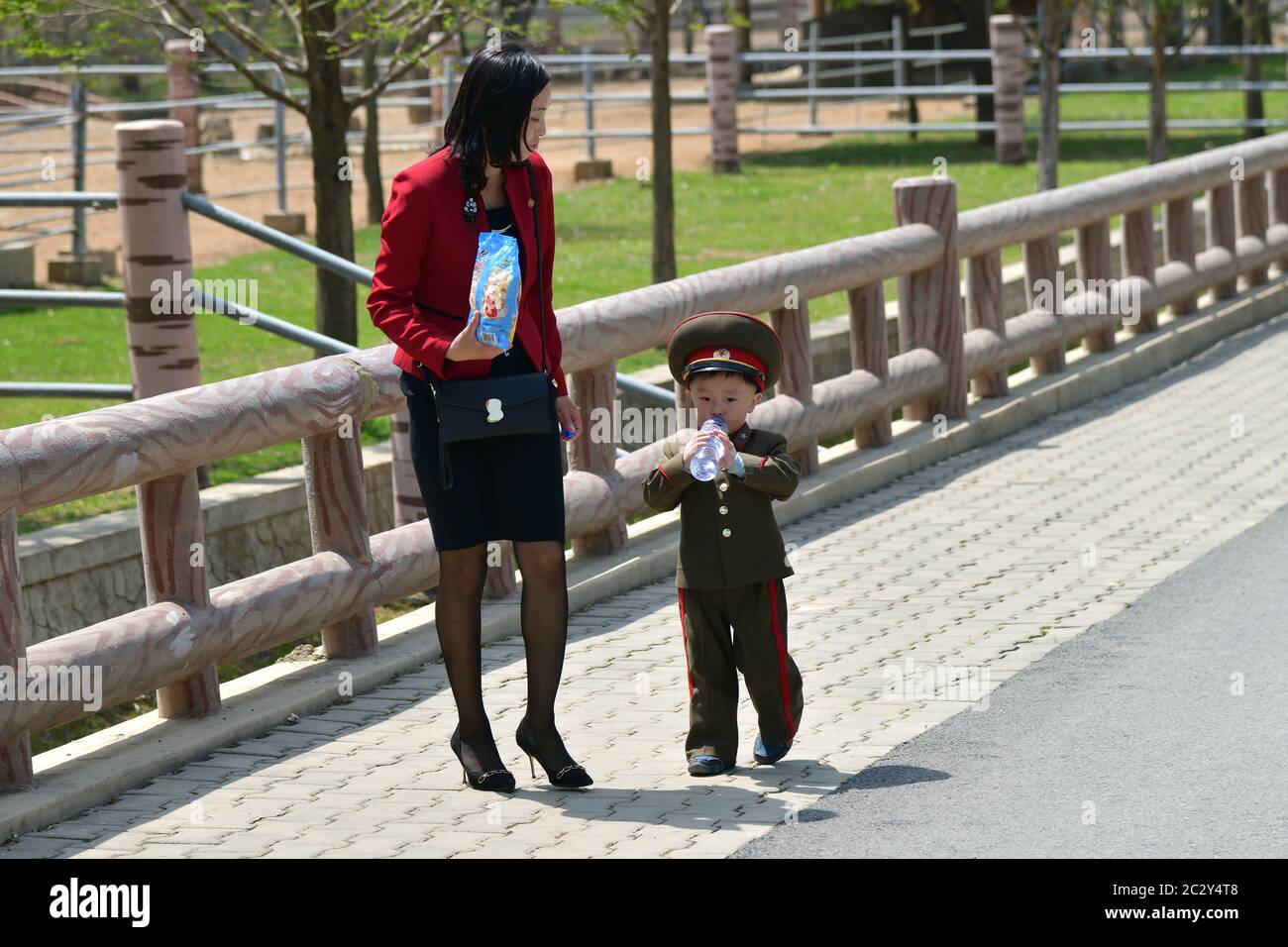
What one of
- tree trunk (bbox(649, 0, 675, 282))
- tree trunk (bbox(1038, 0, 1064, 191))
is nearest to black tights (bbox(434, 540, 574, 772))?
tree trunk (bbox(649, 0, 675, 282))

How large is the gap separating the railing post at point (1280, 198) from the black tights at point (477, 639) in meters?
11.4

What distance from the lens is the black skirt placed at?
18.1 ft

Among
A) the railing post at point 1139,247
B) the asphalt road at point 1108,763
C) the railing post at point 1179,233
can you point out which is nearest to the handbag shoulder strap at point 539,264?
the asphalt road at point 1108,763

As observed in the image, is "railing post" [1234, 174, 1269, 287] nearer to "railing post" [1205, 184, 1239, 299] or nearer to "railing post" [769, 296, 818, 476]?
"railing post" [1205, 184, 1239, 299]

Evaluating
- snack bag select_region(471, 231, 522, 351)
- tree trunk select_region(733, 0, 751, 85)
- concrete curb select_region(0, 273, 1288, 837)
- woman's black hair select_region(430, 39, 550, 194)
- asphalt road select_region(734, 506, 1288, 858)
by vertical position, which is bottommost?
asphalt road select_region(734, 506, 1288, 858)

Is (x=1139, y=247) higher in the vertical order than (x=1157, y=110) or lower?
lower

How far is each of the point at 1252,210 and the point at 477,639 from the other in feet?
35.8

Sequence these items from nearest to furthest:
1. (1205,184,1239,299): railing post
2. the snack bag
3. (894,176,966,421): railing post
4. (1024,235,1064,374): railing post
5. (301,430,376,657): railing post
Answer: the snack bag
(301,430,376,657): railing post
(894,176,966,421): railing post
(1024,235,1064,374): railing post
(1205,184,1239,299): railing post

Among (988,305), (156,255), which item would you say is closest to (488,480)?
(156,255)

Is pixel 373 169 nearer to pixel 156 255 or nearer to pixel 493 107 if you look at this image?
pixel 156 255

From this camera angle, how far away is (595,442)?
318 inches

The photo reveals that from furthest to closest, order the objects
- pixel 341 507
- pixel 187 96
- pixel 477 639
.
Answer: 1. pixel 187 96
2. pixel 341 507
3. pixel 477 639

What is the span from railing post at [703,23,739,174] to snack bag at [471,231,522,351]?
61.9 ft
